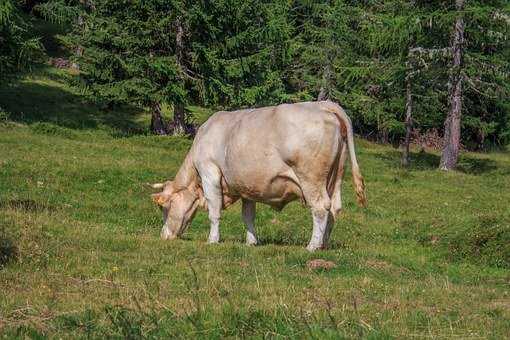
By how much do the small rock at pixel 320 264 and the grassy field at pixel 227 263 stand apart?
0.12 m

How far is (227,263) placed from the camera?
11828 millimetres

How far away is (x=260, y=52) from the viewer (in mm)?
39219

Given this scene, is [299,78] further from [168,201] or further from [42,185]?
[168,201]

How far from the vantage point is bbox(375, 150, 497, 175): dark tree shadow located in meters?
39.5

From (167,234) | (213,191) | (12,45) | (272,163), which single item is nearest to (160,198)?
(167,234)

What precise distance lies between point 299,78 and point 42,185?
114ft

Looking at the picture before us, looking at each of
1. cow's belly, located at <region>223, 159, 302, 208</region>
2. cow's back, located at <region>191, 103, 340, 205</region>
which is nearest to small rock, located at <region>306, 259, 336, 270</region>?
cow's back, located at <region>191, 103, 340, 205</region>

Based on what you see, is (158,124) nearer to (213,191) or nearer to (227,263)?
(213,191)

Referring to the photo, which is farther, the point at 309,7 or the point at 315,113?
the point at 309,7

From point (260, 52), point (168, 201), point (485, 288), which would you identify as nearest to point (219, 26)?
point (260, 52)

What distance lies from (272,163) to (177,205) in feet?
9.03

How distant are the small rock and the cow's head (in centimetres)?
454

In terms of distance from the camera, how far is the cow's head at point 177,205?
1609 cm

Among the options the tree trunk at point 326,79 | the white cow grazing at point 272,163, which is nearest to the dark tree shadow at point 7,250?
the white cow grazing at point 272,163
